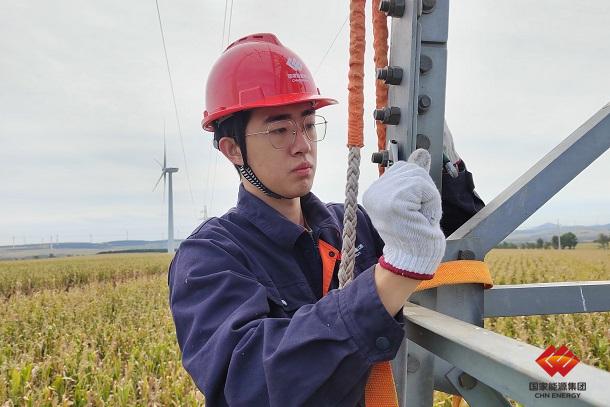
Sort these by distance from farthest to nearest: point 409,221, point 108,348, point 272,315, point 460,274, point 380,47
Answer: point 108,348 → point 380,47 → point 272,315 → point 460,274 → point 409,221

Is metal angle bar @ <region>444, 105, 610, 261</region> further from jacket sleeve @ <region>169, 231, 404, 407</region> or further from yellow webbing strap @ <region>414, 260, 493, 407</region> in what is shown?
jacket sleeve @ <region>169, 231, 404, 407</region>

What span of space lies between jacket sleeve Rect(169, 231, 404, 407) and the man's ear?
2.08 feet

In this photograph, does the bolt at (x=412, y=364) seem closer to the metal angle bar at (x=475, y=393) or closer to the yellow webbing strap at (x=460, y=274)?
the metal angle bar at (x=475, y=393)

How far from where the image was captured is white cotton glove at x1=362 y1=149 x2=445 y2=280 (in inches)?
44.6

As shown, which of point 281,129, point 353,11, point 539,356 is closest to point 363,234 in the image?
point 281,129

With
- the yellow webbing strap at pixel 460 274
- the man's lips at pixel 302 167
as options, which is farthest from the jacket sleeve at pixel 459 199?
the man's lips at pixel 302 167

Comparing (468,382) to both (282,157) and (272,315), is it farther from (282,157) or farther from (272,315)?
(282,157)

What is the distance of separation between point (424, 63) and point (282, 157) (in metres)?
0.60

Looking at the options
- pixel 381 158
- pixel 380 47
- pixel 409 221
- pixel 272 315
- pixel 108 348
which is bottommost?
pixel 108 348

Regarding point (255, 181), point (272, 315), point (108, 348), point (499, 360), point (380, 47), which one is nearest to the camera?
point (499, 360)

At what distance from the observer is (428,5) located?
1478 millimetres

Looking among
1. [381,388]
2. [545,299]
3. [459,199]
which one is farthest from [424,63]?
[381,388]

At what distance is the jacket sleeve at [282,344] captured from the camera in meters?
1.16

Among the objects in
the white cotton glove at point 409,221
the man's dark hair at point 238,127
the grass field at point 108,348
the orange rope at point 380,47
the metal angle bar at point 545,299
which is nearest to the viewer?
the white cotton glove at point 409,221
